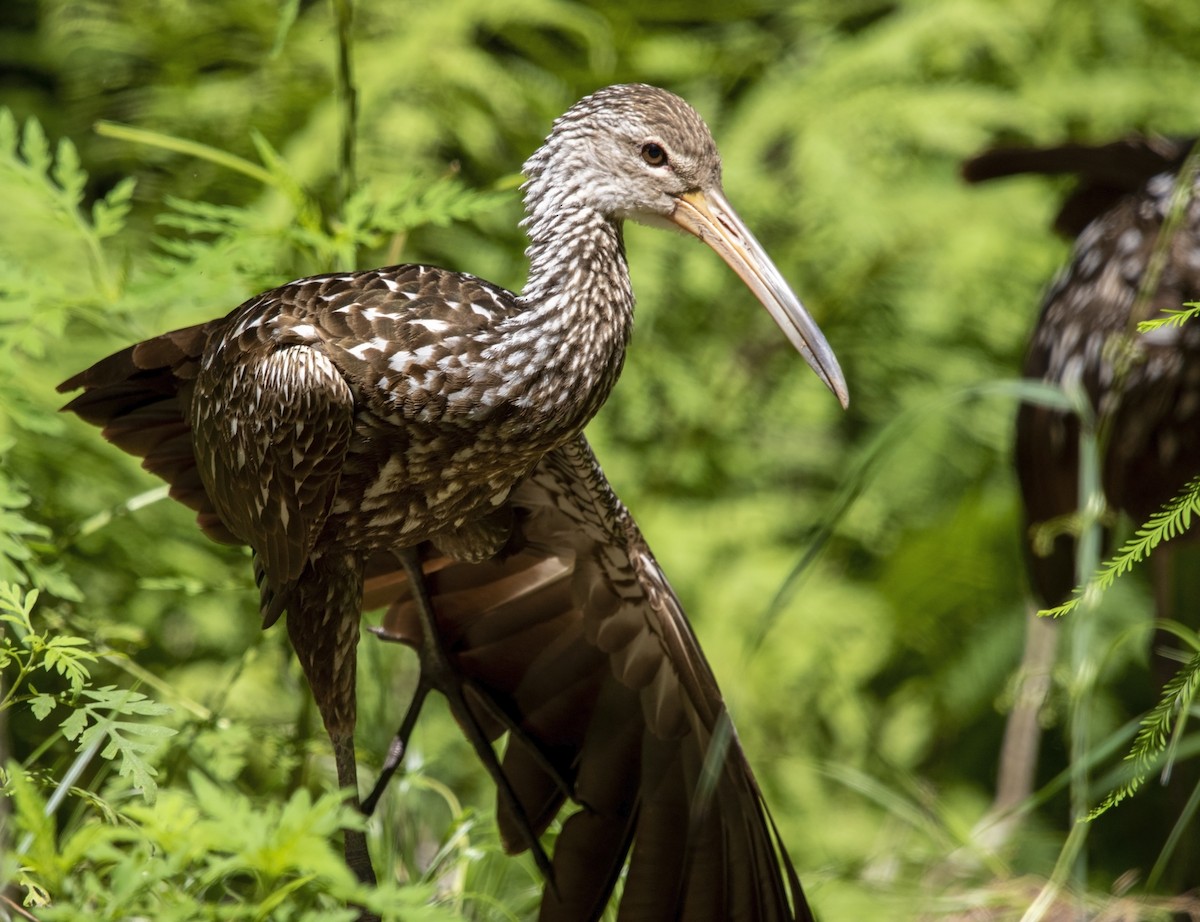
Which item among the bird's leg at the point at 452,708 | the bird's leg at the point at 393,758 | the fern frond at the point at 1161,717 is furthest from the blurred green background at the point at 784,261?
the fern frond at the point at 1161,717

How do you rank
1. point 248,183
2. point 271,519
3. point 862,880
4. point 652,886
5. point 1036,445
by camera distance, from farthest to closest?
point 248,183 → point 1036,445 → point 862,880 → point 652,886 → point 271,519

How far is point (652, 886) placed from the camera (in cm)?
321

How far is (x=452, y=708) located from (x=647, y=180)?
128cm

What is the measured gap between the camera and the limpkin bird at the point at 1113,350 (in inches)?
150

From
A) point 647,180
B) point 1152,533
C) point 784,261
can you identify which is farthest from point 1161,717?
point 784,261

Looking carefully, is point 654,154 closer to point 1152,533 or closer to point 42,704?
point 1152,533

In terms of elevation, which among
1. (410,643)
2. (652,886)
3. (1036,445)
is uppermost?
(1036,445)

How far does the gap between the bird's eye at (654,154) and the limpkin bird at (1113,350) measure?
128 cm

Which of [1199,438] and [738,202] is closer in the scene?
[1199,438]

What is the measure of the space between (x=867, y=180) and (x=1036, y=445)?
1.41 metres

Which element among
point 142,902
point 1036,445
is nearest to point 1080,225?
point 1036,445

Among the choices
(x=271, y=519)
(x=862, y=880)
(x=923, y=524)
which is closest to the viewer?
(x=271, y=519)

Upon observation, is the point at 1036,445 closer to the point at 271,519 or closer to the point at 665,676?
the point at 665,676

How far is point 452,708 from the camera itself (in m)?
3.31
